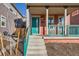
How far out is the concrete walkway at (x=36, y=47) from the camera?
11745 millimetres

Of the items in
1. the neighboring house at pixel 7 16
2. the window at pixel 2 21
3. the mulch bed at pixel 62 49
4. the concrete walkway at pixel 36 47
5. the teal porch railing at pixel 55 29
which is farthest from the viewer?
the neighboring house at pixel 7 16

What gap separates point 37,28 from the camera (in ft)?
67.0

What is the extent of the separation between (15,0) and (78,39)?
5.35 metres

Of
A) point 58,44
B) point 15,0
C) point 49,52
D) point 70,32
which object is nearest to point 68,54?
point 49,52

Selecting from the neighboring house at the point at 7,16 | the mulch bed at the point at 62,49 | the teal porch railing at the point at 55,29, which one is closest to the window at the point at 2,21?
the neighboring house at the point at 7,16

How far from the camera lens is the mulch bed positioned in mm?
12237

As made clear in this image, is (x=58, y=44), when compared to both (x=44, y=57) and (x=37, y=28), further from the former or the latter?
(x=37, y=28)

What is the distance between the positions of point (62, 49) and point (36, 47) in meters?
1.86

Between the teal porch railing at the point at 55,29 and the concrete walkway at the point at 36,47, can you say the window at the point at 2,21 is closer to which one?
the concrete walkway at the point at 36,47

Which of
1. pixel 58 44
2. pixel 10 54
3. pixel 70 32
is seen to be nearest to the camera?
pixel 10 54

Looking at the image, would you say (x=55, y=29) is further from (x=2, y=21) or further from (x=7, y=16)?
(x=2, y=21)

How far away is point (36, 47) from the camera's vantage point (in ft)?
41.6

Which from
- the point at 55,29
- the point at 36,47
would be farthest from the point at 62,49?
the point at 55,29

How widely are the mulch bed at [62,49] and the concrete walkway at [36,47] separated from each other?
0.40 m
